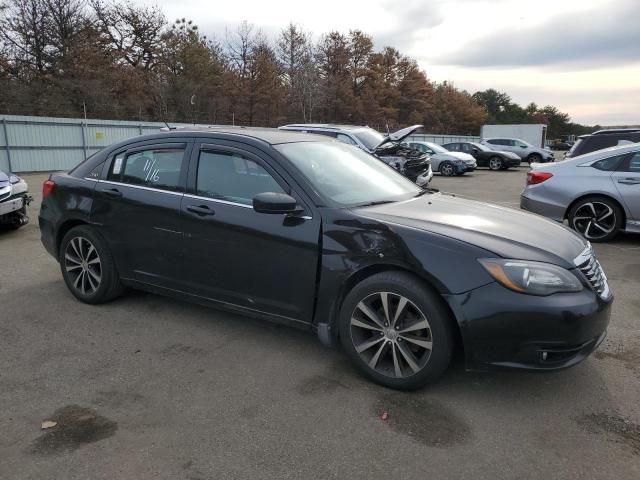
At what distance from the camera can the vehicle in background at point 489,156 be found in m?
25.4

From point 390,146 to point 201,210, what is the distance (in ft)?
31.8

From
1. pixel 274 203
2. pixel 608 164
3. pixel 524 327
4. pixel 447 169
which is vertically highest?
pixel 608 164

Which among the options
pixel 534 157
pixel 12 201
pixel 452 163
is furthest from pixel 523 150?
pixel 12 201

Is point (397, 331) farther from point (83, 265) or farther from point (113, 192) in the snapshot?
point (83, 265)

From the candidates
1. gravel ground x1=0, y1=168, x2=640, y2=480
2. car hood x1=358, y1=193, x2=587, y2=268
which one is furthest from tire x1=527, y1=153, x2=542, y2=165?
car hood x1=358, y1=193, x2=587, y2=268

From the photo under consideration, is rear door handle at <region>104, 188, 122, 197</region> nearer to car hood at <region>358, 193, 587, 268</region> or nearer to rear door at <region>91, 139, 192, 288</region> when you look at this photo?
rear door at <region>91, 139, 192, 288</region>

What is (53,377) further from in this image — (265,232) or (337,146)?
(337,146)

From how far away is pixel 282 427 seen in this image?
282cm

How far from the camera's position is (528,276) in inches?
113

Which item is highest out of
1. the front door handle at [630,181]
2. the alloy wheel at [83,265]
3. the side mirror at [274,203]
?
the side mirror at [274,203]

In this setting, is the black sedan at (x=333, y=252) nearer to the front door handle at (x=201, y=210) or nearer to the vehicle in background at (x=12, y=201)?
the front door handle at (x=201, y=210)

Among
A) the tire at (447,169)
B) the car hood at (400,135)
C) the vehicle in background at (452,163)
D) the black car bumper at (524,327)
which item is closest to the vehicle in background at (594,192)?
the car hood at (400,135)

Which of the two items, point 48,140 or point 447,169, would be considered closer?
point 48,140

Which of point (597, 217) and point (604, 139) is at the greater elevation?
point (604, 139)
